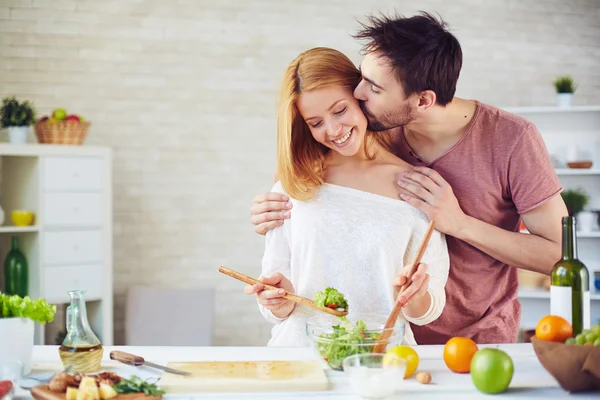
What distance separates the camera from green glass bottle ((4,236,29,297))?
446cm

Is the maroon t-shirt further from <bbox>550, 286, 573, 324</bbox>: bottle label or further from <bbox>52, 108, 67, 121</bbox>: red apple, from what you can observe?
<bbox>52, 108, 67, 121</bbox>: red apple

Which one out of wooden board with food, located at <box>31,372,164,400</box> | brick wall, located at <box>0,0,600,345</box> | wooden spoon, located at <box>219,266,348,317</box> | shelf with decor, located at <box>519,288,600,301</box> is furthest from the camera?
shelf with decor, located at <box>519,288,600,301</box>

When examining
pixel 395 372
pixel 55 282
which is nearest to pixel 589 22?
pixel 55 282

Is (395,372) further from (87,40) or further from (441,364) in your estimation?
(87,40)

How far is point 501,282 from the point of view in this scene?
8.52 ft

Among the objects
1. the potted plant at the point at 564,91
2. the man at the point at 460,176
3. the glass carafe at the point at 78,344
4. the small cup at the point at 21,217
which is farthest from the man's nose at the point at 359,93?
the potted plant at the point at 564,91

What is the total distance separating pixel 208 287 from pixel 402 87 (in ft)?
10.2

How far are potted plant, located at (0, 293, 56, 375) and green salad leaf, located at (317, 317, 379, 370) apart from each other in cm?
72

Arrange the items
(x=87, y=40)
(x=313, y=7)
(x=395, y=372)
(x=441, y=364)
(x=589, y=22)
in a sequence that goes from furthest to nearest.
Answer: (x=589, y=22) → (x=313, y=7) → (x=87, y=40) → (x=441, y=364) → (x=395, y=372)

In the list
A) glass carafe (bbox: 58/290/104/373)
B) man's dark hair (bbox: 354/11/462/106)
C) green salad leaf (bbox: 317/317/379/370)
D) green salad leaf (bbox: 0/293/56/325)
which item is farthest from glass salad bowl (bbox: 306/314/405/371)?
man's dark hair (bbox: 354/11/462/106)

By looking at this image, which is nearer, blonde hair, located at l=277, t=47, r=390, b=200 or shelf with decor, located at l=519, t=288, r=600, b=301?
blonde hair, located at l=277, t=47, r=390, b=200

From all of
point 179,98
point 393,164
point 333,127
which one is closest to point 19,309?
point 333,127

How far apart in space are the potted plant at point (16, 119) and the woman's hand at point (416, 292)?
3.13 metres

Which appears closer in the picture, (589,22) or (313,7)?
(313,7)
